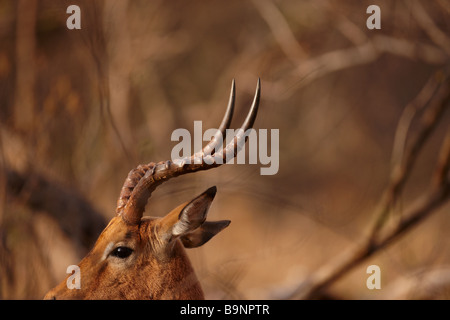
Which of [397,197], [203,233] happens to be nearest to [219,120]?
[397,197]

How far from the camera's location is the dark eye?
12.6ft

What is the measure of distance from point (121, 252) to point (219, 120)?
5778 millimetres

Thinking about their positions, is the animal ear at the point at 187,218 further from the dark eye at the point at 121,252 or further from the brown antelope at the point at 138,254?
the dark eye at the point at 121,252

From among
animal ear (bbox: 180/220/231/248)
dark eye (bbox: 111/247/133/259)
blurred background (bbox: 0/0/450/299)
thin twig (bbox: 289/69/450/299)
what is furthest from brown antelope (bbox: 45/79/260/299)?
thin twig (bbox: 289/69/450/299)

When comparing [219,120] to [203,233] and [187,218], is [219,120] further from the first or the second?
[187,218]

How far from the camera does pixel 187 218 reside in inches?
148

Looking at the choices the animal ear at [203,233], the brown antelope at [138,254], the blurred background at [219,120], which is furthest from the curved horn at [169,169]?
the blurred background at [219,120]

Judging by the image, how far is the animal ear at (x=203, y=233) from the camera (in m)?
4.11

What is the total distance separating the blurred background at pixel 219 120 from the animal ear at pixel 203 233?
0.33 m

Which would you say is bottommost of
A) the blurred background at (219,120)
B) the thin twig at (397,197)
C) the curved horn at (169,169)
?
the curved horn at (169,169)

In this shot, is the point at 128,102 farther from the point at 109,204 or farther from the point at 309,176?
the point at 309,176

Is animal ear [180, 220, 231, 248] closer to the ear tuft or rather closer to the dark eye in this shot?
the ear tuft

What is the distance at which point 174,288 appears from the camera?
3916 mm

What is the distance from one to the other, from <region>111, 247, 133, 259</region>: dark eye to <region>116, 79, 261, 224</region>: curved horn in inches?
6.9
